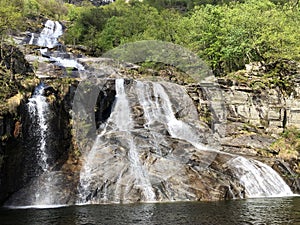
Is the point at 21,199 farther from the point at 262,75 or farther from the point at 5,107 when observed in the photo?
the point at 262,75

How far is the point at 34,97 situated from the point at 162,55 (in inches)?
886

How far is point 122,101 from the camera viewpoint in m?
30.6


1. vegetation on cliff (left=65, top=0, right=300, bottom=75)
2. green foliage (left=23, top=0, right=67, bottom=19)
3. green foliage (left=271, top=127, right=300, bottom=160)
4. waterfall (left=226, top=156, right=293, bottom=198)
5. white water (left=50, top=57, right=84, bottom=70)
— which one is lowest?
waterfall (left=226, top=156, right=293, bottom=198)

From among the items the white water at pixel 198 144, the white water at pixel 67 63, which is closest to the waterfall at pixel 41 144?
the white water at pixel 198 144

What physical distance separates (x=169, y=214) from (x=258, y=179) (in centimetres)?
912

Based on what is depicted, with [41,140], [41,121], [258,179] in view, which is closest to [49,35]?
[41,121]

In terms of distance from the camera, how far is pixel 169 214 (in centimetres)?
1546

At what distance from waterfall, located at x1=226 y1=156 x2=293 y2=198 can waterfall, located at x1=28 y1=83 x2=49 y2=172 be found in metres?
12.0

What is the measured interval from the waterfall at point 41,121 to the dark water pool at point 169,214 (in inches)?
175

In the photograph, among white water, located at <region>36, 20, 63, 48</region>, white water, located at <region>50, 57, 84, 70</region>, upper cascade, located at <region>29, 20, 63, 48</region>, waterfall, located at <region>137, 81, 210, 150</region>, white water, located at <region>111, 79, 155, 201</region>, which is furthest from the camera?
white water, located at <region>36, 20, 63, 48</region>

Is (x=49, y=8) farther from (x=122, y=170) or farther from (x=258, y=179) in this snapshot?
(x=258, y=179)

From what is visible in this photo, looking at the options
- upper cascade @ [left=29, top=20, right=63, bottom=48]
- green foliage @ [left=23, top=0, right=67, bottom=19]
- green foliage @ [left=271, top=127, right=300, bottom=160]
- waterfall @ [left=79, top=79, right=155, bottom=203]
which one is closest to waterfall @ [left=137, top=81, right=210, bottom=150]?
waterfall @ [left=79, top=79, right=155, bottom=203]

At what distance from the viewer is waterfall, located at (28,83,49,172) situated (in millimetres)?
21891

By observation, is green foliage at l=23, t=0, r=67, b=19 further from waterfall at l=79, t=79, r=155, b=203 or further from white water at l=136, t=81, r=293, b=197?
waterfall at l=79, t=79, r=155, b=203
